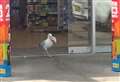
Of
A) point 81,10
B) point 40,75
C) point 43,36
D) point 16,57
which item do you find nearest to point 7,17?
point 40,75

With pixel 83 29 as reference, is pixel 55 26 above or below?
below

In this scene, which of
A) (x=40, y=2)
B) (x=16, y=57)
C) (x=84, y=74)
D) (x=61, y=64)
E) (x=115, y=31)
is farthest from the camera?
(x=40, y=2)

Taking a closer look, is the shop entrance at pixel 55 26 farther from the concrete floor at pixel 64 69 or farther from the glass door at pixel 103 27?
the concrete floor at pixel 64 69

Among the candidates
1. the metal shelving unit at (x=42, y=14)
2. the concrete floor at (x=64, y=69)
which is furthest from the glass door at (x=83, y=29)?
the metal shelving unit at (x=42, y=14)

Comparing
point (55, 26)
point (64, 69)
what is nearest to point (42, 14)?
point (55, 26)

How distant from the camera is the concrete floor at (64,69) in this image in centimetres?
1090

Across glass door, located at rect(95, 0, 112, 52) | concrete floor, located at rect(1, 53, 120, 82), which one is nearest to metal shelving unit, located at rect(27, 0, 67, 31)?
glass door, located at rect(95, 0, 112, 52)

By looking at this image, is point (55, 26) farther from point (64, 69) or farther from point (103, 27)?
point (64, 69)

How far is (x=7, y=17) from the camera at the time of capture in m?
10.7

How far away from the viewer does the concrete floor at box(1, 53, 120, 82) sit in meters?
10.9

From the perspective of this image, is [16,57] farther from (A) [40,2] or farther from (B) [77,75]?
(A) [40,2]

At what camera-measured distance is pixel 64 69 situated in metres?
12.1

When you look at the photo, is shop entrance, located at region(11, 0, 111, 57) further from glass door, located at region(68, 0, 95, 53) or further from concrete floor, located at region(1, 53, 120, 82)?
concrete floor, located at region(1, 53, 120, 82)

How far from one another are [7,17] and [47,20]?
8809 mm
